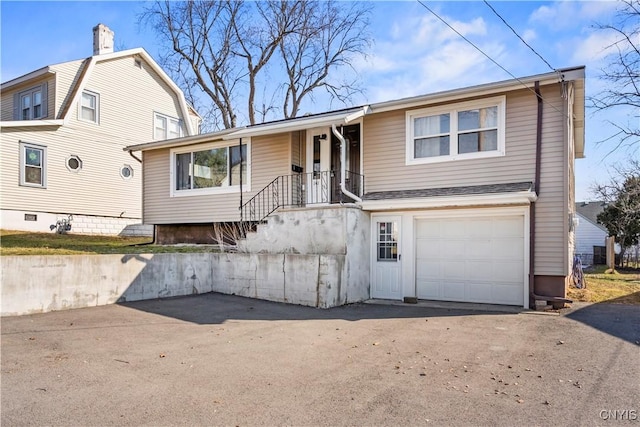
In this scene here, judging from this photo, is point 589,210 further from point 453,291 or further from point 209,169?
point 209,169

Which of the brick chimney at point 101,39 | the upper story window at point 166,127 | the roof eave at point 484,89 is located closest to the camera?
the roof eave at point 484,89

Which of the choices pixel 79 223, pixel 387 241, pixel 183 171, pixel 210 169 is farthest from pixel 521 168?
pixel 79 223

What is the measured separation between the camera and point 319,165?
485 inches

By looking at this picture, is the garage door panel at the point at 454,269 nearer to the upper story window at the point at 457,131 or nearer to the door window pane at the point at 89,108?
the upper story window at the point at 457,131

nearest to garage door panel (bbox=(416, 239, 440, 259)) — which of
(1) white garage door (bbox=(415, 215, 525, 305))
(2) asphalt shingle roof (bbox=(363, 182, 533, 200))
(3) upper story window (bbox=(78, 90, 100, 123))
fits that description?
(1) white garage door (bbox=(415, 215, 525, 305))

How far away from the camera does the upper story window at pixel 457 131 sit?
9641mm

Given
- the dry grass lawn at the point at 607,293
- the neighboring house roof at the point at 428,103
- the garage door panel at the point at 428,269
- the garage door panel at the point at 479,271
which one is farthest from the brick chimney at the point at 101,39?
the dry grass lawn at the point at 607,293

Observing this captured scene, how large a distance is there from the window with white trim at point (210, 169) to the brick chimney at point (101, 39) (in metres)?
9.15

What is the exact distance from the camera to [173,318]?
303 inches

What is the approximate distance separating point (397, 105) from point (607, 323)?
6387mm

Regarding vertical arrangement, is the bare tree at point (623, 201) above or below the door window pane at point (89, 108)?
below

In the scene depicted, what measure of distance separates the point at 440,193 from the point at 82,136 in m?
15.2

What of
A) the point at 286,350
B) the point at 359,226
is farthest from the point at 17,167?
the point at 286,350

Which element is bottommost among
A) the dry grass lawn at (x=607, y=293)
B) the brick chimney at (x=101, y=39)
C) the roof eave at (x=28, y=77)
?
the dry grass lawn at (x=607, y=293)
